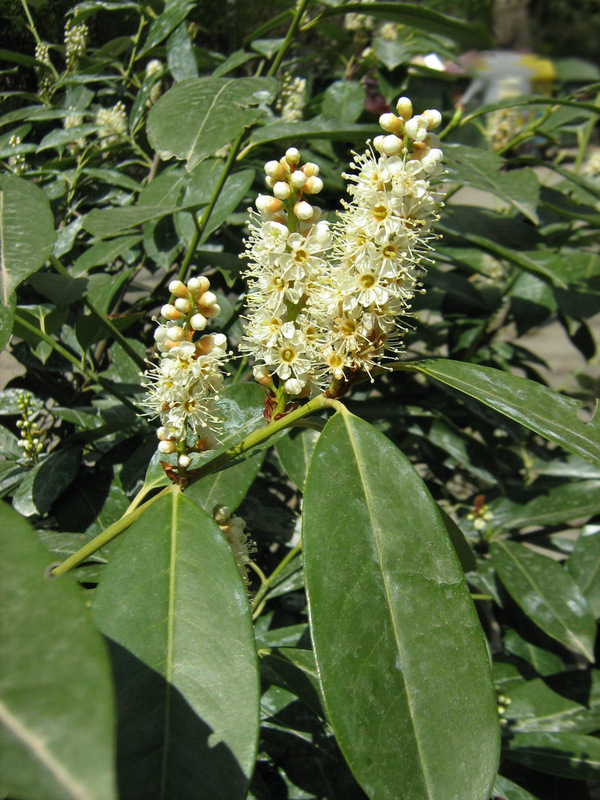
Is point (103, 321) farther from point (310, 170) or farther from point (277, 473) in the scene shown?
point (277, 473)

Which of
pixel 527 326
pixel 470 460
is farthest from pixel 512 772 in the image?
pixel 527 326

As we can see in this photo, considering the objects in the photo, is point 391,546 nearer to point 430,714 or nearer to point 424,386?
point 430,714

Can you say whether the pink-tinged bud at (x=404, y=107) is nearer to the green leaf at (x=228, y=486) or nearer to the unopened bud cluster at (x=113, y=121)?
the green leaf at (x=228, y=486)

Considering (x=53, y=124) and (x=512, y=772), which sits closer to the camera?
(x=512, y=772)

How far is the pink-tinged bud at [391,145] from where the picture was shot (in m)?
0.80

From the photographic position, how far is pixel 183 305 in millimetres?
815

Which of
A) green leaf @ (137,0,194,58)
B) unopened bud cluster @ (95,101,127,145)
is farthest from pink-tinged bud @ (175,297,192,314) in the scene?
unopened bud cluster @ (95,101,127,145)

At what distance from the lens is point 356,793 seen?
132 centimetres

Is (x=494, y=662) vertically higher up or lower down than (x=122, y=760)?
lower down

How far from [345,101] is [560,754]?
1.87 m

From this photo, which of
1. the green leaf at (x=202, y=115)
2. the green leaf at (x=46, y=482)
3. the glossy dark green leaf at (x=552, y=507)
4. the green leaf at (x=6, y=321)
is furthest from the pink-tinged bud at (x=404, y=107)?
the glossy dark green leaf at (x=552, y=507)

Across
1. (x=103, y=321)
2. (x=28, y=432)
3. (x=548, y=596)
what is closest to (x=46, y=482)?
(x=28, y=432)

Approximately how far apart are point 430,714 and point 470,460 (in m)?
1.28

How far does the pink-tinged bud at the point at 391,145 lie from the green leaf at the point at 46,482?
97 centimetres
